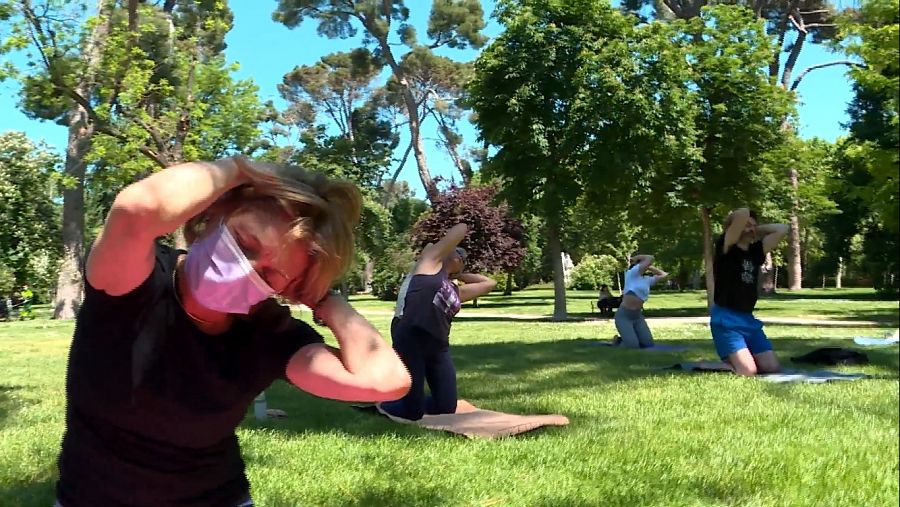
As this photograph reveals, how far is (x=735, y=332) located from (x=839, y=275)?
24.4 ft

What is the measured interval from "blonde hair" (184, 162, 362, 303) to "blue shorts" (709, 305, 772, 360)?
23.8 feet

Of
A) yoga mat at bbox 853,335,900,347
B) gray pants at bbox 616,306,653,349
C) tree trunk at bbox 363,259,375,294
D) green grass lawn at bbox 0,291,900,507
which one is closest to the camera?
yoga mat at bbox 853,335,900,347

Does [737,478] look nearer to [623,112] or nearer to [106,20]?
[106,20]

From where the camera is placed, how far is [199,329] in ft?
5.81

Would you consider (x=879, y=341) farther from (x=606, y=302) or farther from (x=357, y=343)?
(x=606, y=302)

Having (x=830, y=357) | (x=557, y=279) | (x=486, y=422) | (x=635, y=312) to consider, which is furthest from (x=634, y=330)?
(x=557, y=279)

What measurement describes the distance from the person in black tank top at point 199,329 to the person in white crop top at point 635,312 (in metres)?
10.8

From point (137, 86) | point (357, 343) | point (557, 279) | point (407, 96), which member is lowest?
point (557, 279)

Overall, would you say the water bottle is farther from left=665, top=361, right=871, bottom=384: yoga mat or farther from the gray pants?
the gray pants

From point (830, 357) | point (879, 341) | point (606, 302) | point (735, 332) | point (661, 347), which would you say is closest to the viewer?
point (879, 341)

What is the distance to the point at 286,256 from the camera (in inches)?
64.7

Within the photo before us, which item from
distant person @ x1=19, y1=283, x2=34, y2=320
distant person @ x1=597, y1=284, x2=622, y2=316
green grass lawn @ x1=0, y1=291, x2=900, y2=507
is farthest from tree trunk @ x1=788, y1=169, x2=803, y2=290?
distant person @ x1=19, y1=283, x2=34, y2=320

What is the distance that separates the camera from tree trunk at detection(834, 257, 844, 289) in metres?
1.25

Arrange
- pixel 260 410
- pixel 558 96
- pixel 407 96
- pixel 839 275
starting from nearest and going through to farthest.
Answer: pixel 839 275
pixel 260 410
pixel 407 96
pixel 558 96
